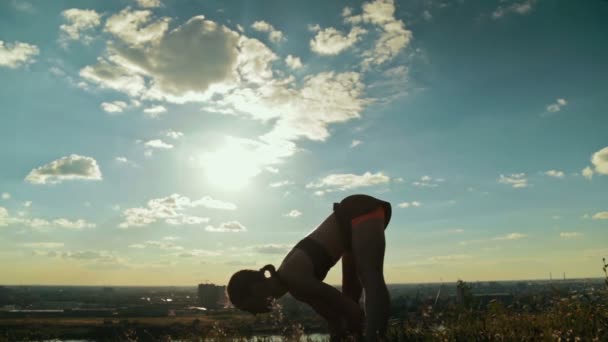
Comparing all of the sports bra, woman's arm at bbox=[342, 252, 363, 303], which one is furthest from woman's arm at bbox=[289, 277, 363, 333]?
woman's arm at bbox=[342, 252, 363, 303]

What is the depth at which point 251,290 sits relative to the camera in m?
4.56

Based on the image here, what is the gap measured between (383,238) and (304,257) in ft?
2.75

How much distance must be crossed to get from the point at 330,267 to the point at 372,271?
81 cm

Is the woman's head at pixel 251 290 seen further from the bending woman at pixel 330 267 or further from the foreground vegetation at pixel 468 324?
the foreground vegetation at pixel 468 324

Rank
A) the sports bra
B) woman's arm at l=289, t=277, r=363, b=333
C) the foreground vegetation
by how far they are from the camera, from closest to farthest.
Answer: the foreground vegetation, woman's arm at l=289, t=277, r=363, b=333, the sports bra

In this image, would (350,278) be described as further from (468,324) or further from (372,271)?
(468,324)

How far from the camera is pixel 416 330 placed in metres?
4.52

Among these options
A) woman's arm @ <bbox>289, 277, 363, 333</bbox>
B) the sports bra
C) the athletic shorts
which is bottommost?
woman's arm @ <bbox>289, 277, 363, 333</bbox>

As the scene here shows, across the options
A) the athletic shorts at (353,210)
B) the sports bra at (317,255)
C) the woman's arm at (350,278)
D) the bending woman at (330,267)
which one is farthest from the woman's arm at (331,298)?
the woman's arm at (350,278)

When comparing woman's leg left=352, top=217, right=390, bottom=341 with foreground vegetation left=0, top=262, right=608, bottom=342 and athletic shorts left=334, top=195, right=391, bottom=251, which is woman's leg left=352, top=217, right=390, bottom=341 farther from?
foreground vegetation left=0, top=262, right=608, bottom=342

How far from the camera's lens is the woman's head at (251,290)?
179 inches

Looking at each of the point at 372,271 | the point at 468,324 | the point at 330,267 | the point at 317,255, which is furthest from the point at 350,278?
the point at 468,324

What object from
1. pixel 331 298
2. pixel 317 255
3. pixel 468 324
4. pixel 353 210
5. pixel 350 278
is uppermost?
pixel 353 210

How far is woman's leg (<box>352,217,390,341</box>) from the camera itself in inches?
148
